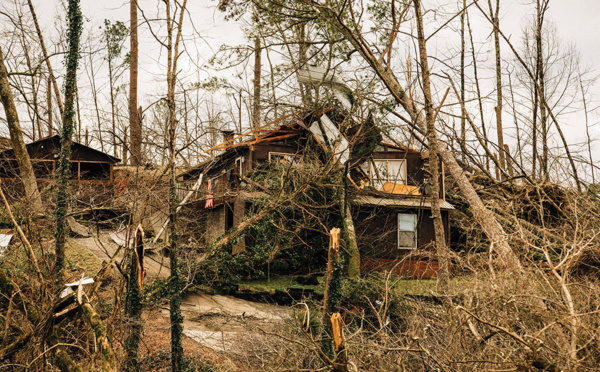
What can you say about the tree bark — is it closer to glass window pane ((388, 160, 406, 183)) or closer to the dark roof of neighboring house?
glass window pane ((388, 160, 406, 183))

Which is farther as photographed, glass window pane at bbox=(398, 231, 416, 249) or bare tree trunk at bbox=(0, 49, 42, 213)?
glass window pane at bbox=(398, 231, 416, 249)

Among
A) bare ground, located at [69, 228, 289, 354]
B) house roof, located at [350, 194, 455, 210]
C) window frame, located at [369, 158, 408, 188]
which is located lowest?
bare ground, located at [69, 228, 289, 354]

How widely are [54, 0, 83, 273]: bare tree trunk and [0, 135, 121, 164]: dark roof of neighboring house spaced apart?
1437 centimetres

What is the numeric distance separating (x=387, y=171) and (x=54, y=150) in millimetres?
15682

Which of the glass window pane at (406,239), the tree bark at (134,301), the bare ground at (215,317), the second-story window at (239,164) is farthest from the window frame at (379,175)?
the tree bark at (134,301)

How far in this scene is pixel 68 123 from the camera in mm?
9156

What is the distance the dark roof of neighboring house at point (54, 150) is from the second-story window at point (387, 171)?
13154 millimetres

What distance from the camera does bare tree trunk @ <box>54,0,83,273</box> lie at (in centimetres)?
871

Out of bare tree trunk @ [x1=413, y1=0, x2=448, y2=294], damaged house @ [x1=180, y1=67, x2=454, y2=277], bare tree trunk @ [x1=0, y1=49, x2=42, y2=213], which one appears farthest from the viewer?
damaged house @ [x1=180, y1=67, x2=454, y2=277]

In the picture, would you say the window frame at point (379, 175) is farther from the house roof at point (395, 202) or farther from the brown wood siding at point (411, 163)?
the house roof at point (395, 202)

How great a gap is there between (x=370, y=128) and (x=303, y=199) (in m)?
3.16

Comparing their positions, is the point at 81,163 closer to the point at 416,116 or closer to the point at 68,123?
the point at 68,123

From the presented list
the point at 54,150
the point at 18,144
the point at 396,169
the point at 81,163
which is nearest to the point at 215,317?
the point at 18,144

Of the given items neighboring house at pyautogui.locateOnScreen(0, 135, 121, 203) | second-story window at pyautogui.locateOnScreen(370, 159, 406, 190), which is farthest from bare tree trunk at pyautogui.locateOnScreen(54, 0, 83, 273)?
neighboring house at pyautogui.locateOnScreen(0, 135, 121, 203)
